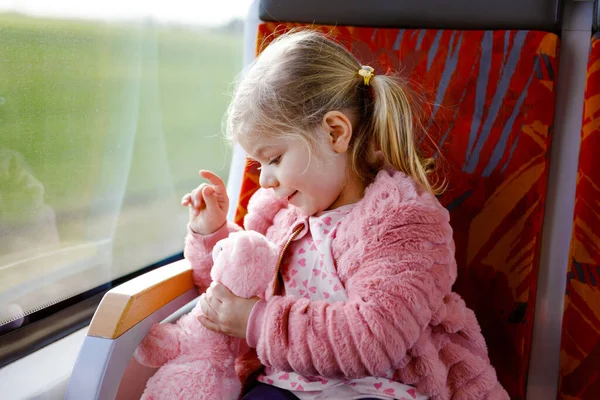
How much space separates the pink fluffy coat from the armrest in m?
0.20

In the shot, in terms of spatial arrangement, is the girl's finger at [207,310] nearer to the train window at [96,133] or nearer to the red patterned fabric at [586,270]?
the train window at [96,133]

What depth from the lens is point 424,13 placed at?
4.13 feet

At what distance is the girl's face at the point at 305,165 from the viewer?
39.9 inches

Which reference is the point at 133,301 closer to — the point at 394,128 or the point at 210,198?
the point at 210,198

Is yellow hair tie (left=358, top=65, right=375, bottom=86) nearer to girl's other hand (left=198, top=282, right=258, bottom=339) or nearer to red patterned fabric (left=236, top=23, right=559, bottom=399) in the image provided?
red patterned fabric (left=236, top=23, right=559, bottom=399)

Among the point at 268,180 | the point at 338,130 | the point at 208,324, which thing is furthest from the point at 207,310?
the point at 338,130

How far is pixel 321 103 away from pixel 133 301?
17.2 inches

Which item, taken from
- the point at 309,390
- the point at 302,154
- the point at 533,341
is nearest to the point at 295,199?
the point at 302,154

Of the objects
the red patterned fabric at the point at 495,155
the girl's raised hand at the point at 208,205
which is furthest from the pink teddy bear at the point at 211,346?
the red patterned fabric at the point at 495,155

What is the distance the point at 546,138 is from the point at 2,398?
3.49 ft

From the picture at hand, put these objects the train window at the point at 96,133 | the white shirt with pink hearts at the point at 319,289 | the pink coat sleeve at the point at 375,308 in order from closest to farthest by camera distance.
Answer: the pink coat sleeve at the point at 375,308 < the white shirt with pink hearts at the point at 319,289 < the train window at the point at 96,133

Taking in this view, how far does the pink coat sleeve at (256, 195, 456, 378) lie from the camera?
2.94 ft

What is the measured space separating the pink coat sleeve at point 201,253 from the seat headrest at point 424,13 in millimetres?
490

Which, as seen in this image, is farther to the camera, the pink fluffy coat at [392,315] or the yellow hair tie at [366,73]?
the yellow hair tie at [366,73]
